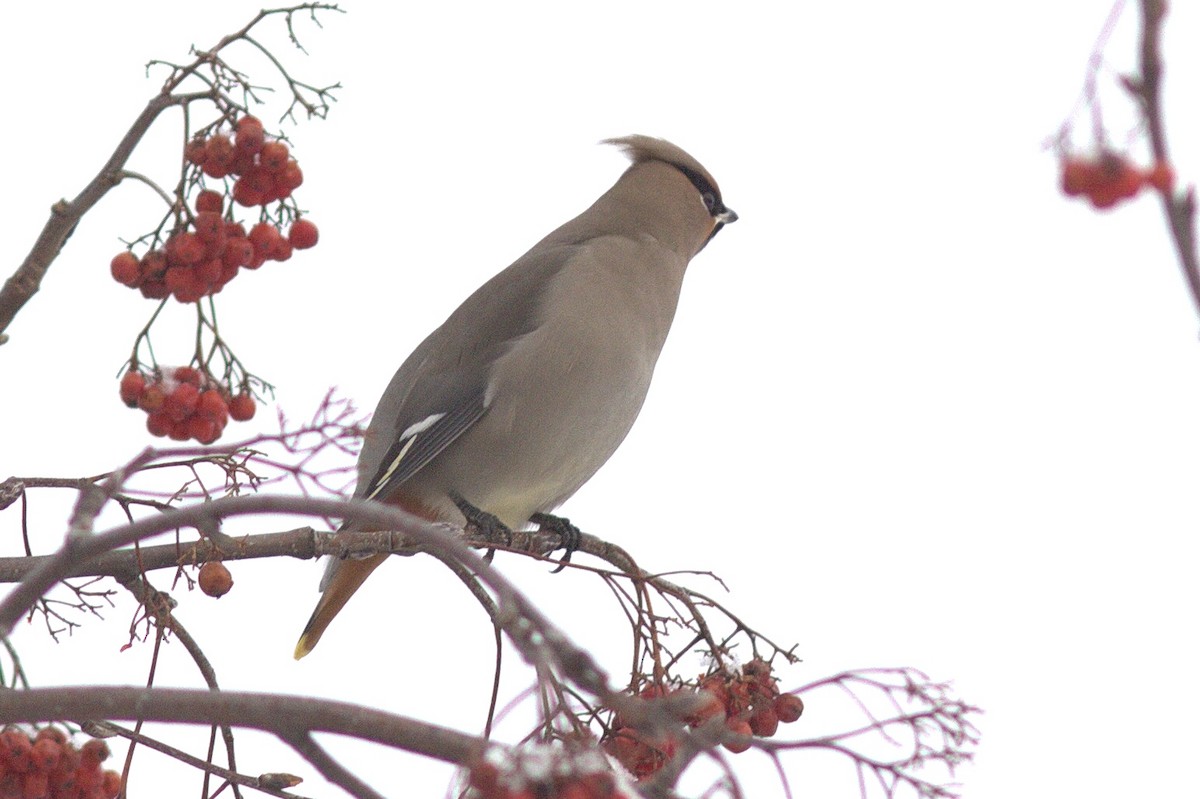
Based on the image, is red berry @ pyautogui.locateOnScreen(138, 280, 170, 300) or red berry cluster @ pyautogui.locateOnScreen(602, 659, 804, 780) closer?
red berry @ pyautogui.locateOnScreen(138, 280, 170, 300)

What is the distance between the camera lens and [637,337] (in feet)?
12.4

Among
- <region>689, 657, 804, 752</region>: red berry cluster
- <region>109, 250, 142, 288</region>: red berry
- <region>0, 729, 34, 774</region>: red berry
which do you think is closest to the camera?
<region>0, 729, 34, 774</region>: red berry

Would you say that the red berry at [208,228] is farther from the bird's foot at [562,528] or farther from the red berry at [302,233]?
the bird's foot at [562,528]

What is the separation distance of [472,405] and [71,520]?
7.93ft

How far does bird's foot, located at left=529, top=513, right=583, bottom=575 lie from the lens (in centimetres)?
330

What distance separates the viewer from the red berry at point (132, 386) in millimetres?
1921

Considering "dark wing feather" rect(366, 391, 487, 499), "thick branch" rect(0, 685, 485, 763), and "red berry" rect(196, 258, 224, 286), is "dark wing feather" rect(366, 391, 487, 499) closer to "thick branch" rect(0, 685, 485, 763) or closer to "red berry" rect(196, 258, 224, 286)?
"red berry" rect(196, 258, 224, 286)

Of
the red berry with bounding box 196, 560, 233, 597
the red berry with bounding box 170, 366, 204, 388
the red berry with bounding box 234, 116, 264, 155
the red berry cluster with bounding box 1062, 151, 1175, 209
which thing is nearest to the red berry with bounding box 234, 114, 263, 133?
the red berry with bounding box 234, 116, 264, 155

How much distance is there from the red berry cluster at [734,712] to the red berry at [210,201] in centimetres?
78

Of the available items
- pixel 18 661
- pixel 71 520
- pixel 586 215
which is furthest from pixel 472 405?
pixel 71 520

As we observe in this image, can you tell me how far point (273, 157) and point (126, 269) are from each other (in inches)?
8.5

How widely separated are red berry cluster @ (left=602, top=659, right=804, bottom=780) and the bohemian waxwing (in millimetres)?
1354

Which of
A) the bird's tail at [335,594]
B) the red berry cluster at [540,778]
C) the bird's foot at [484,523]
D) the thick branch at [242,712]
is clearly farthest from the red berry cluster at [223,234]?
the bird's foot at [484,523]

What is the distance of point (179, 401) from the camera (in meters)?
1.92
